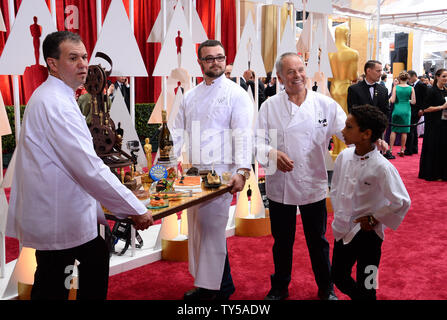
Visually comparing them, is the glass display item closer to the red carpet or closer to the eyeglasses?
the eyeglasses

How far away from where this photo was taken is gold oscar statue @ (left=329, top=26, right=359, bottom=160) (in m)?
4.97

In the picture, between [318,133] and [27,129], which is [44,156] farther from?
[318,133]

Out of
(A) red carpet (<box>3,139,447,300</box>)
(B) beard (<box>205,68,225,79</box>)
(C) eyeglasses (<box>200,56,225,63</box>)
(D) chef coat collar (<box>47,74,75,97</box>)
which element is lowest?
(A) red carpet (<box>3,139,447,300</box>)

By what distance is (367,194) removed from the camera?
7.18ft

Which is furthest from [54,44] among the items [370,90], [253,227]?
[370,90]

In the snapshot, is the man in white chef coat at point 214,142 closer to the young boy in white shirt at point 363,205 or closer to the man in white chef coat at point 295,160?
the man in white chef coat at point 295,160

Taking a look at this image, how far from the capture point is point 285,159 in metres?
2.57

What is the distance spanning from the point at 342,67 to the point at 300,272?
8.59 ft

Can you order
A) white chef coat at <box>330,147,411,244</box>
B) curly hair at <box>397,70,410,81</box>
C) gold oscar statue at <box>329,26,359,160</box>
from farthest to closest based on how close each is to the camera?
curly hair at <box>397,70,410,81</box>
gold oscar statue at <box>329,26,359,160</box>
white chef coat at <box>330,147,411,244</box>

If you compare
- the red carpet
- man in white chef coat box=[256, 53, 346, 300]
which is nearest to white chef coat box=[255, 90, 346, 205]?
man in white chef coat box=[256, 53, 346, 300]

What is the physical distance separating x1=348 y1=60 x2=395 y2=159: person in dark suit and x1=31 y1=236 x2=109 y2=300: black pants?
383 centimetres

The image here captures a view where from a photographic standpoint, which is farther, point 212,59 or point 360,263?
point 212,59

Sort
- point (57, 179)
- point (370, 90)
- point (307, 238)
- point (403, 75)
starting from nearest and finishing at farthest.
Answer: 1. point (57, 179)
2. point (307, 238)
3. point (370, 90)
4. point (403, 75)

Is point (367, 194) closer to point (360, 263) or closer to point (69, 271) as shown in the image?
point (360, 263)
